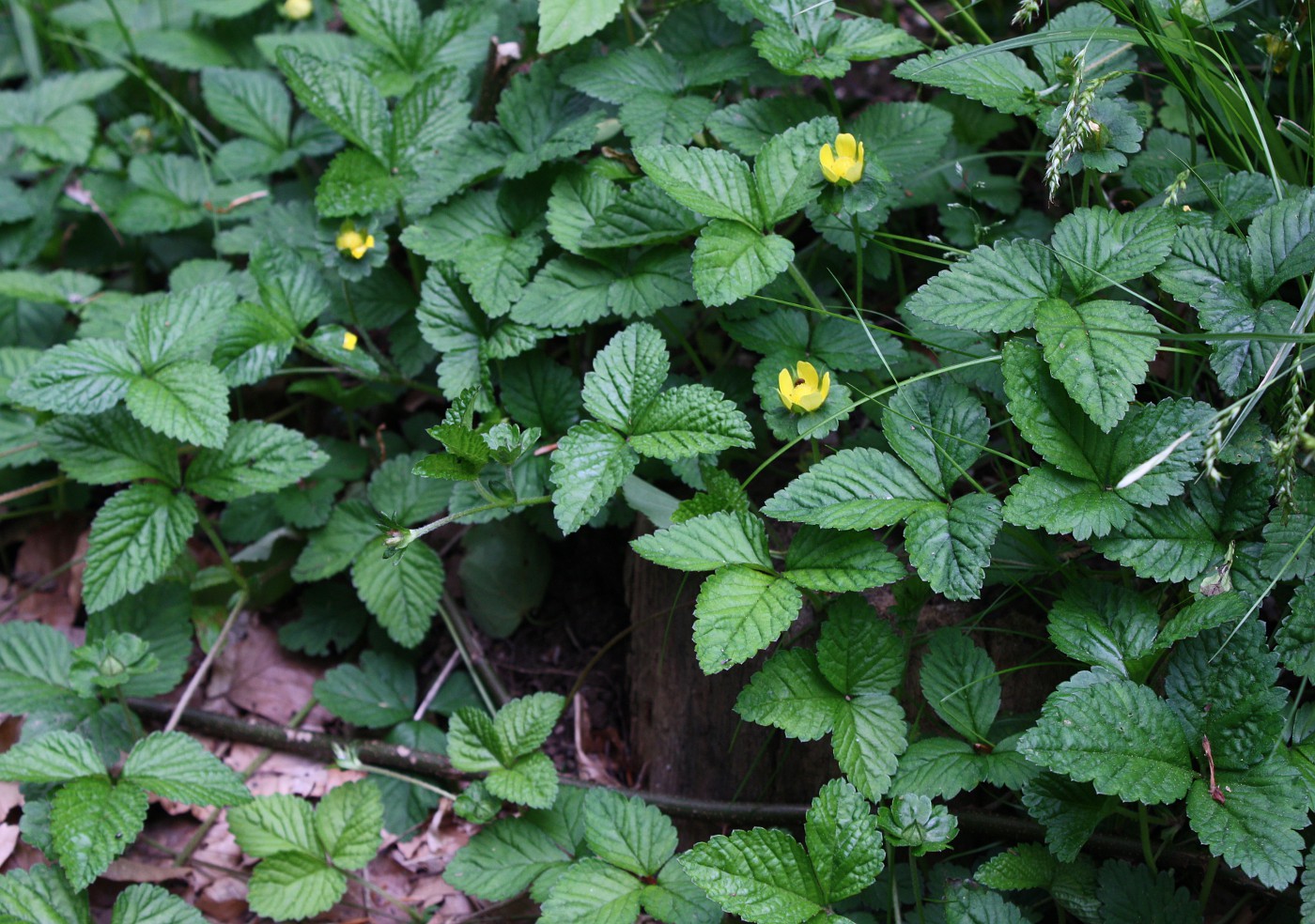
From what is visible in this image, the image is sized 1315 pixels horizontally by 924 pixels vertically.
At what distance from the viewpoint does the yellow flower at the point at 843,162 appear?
1.64 meters

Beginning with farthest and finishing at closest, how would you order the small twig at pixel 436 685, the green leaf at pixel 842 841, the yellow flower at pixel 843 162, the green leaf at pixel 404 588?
1. the small twig at pixel 436 685
2. the green leaf at pixel 404 588
3. the yellow flower at pixel 843 162
4. the green leaf at pixel 842 841

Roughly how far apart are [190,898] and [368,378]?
1132 mm

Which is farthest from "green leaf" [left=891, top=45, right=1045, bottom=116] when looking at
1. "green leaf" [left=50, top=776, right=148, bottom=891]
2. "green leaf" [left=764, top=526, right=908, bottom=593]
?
"green leaf" [left=50, top=776, right=148, bottom=891]

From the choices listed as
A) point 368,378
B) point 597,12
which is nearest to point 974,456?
point 597,12

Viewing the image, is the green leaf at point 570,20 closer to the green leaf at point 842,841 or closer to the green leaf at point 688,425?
the green leaf at point 688,425

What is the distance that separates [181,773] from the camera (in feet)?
5.99

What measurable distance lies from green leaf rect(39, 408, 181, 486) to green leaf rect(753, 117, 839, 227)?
4.39ft

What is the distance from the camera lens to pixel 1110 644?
149cm

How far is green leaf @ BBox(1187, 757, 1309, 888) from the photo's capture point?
125cm

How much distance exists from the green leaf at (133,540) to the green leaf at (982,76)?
5.41 feet

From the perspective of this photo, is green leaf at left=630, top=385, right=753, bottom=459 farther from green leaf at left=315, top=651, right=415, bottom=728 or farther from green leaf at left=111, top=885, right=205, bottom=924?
green leaf at left=111, top=885, right=205, bottom=924

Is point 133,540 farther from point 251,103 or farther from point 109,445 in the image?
point 251,103

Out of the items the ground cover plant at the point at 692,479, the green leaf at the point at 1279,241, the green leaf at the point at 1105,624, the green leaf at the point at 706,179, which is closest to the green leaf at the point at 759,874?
the ground cover plant at the point at 692,479

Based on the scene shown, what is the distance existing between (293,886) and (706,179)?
148 cm
